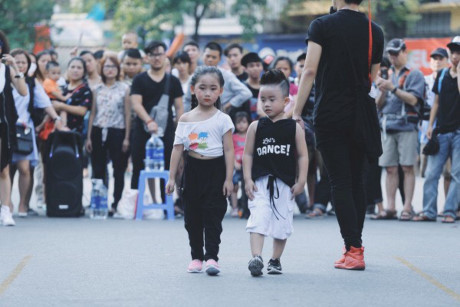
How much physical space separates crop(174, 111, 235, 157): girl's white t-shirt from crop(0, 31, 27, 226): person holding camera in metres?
4.23

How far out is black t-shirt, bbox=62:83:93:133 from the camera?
13.5m

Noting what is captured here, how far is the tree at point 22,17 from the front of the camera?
32688mm

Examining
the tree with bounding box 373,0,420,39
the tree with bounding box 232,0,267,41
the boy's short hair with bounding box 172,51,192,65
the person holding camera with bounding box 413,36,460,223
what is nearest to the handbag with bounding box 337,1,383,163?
the person holding camera with bounding box 413,36,460,223

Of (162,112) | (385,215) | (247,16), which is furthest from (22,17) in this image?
(385,215)

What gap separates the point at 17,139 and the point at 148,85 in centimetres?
177

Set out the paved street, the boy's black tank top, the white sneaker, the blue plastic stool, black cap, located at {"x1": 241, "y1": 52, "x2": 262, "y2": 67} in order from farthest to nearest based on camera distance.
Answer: black cap, located at {"x1": 241, "y1": 52, "x2": 262, "y2": 67} < the blue plastic stool < the white sneaker < the boy's black tank top < the paved street

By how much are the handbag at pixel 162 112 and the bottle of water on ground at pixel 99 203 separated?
0.98 m

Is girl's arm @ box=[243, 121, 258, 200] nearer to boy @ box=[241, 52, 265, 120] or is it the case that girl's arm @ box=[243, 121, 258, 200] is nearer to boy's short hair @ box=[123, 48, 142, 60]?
boy @ box=[241, 52, 265, 120]

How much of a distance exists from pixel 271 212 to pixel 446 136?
18.2 feet

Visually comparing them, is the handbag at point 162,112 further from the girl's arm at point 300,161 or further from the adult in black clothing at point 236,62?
the girl's arm at point 300,161

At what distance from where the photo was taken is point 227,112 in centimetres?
1332

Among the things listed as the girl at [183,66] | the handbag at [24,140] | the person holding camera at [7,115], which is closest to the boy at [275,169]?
the person holding camera at [7,115]

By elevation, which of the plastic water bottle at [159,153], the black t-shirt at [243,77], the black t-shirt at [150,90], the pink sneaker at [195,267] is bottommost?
the pink sneaker at [195,267]

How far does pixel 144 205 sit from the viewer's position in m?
13.1
